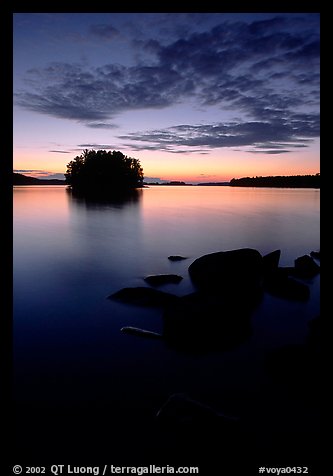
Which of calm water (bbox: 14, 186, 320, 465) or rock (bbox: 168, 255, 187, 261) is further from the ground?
rock (bbox: 168, 255, 187, 261)

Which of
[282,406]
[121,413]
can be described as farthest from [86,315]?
[282,406]

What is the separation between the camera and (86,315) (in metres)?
6.25

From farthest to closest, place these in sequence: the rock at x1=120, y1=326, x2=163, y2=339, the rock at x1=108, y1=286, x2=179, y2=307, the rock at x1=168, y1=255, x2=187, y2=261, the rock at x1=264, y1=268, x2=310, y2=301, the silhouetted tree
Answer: the silhouetted tree, the rock at x1=168, y1=255, x2=187, y2=261, the rock at x1=264, y1=268, x2=310, y2=301, the rock at x1=108, y1=286, x2=179, y2=307, the rock at x1=120, y1=326, x2=163, y2=339

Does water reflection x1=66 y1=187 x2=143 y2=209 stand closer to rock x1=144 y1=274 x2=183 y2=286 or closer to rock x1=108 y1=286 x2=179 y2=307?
rock x1=144 y1=274 x2=183 y2=286

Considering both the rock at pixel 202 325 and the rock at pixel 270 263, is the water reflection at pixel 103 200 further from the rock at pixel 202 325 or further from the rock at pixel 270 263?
the rock at pixel 202 325

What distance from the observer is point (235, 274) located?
686 centimetres

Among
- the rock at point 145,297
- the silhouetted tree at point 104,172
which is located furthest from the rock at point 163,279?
the silhouetted tree at point 104,172

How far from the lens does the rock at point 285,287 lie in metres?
6.96

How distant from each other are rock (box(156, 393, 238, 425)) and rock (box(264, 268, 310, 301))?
4244 mm

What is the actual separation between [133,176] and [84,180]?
1341cm

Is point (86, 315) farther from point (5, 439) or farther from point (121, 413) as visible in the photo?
point (5, 439)

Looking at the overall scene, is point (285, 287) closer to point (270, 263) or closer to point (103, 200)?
point (270, 263)

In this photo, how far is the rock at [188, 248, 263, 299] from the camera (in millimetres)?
6852

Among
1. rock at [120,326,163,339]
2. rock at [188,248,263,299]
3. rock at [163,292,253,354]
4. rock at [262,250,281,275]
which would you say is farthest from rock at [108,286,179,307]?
rock at [262,250,281,275]
